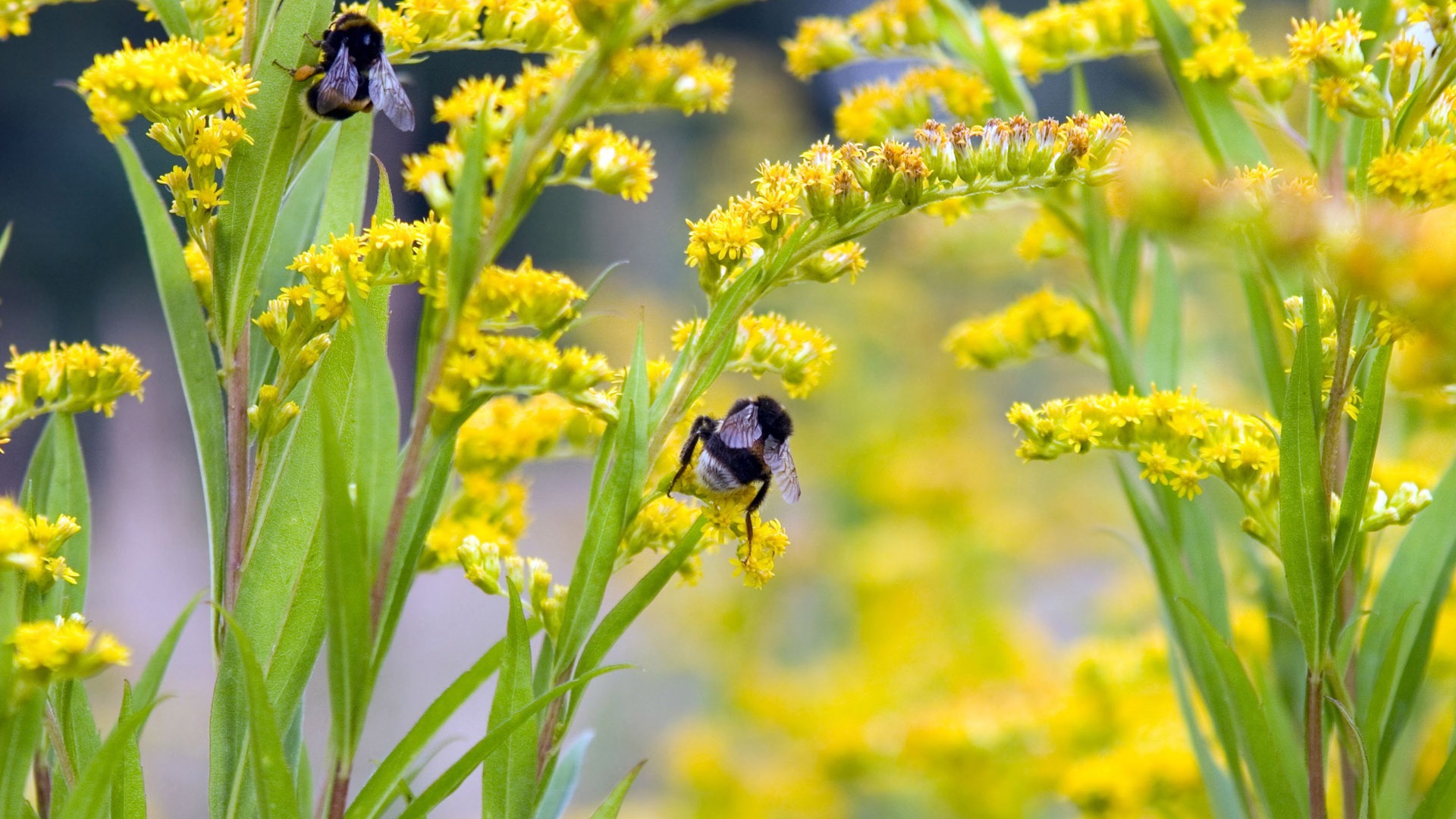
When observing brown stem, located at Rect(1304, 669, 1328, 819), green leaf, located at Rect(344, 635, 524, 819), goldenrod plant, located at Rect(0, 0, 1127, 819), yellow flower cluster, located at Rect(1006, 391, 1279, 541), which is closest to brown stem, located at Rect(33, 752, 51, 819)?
goldenrod plant, located at Rect(0, 0, 1127, 819)

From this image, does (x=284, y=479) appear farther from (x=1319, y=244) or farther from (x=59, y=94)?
(x=59, y=94)

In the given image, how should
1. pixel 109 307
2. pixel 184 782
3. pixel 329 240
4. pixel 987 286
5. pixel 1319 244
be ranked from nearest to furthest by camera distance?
pixel 1319 244 < pixel 329 240 < pixel 987 286 < pixel 184 782 < pixel 109 307

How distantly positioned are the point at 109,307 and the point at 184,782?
339 centimetres

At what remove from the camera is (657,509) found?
0.62 m

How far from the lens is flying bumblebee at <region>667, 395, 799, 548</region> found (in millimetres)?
681

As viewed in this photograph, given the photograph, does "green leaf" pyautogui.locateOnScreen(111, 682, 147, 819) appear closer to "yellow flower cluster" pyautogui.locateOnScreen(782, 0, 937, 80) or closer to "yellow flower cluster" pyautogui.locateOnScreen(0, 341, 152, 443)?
"yellow flower cluster" pyautogui.locateOnScreen(0, 341, 152, 443)

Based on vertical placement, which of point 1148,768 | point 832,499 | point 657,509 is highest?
point 832,499

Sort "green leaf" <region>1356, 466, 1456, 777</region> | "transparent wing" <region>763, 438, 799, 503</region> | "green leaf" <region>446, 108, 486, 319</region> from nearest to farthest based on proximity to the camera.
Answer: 1. "green leaf" <region>446, 108, 486, 319</region>
2. "green leaf" <region>1356, 466, 1456, 777</region>
3. "transparent wing" <region>763, 438, 799, 503</region>

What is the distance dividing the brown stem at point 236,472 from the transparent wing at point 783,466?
0.35 m

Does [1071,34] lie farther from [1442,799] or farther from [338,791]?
[338,791]

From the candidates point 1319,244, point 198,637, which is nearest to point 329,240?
point 1319,244

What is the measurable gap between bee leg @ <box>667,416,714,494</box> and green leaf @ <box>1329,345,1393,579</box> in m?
0.36

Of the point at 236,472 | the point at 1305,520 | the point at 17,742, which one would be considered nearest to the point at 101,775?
the point at 17,742

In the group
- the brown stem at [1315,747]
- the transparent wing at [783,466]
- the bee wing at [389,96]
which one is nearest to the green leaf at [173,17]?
the bee wing at [389,96]
